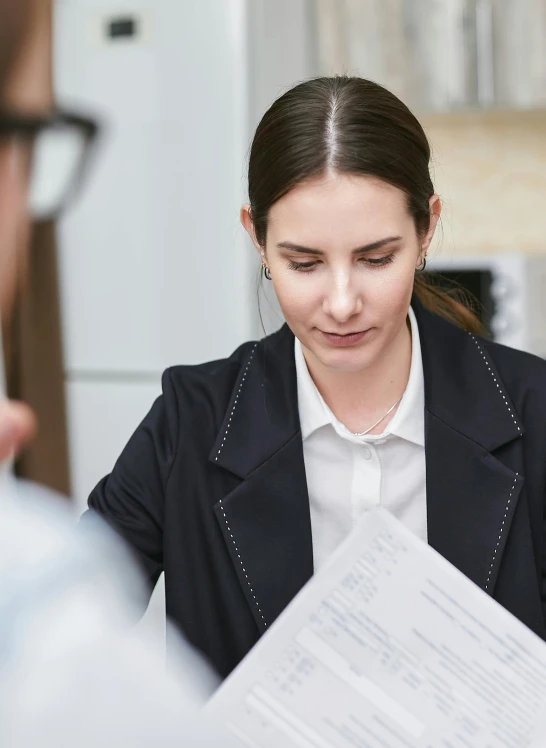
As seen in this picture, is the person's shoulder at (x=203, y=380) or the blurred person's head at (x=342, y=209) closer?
the blurred person's head at (x=342, y=209)

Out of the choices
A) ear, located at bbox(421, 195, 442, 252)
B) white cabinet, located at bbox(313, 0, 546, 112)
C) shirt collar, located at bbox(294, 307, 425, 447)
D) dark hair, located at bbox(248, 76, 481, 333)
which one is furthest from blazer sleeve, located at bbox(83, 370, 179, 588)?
white cabinet, located at bbox(313, 0, 546, 112)

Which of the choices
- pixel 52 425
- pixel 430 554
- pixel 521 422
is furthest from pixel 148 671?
pixel 521 422

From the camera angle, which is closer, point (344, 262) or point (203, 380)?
point (344, 262)

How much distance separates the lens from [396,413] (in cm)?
123

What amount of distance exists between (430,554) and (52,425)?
43cm

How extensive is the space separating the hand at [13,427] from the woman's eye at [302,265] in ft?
2.64

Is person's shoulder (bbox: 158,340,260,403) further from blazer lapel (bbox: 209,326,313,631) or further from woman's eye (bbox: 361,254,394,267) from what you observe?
woman's eye (bbox: 361,254,394,267)

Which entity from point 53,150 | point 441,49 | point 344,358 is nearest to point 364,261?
point 344,358

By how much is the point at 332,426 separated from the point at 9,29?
→ 99 centimetres

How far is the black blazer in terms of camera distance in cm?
114

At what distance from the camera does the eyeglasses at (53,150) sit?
293 millimetres

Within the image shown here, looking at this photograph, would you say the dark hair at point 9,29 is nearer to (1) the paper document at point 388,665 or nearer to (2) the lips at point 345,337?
(1) the paper document at point 388,665

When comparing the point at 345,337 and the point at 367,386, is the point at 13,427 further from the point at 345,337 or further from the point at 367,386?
the point at 367,386

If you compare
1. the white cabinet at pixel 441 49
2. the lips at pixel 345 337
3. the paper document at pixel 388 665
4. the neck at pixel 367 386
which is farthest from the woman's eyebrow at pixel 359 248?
the white cabinet at pixel 441 49
